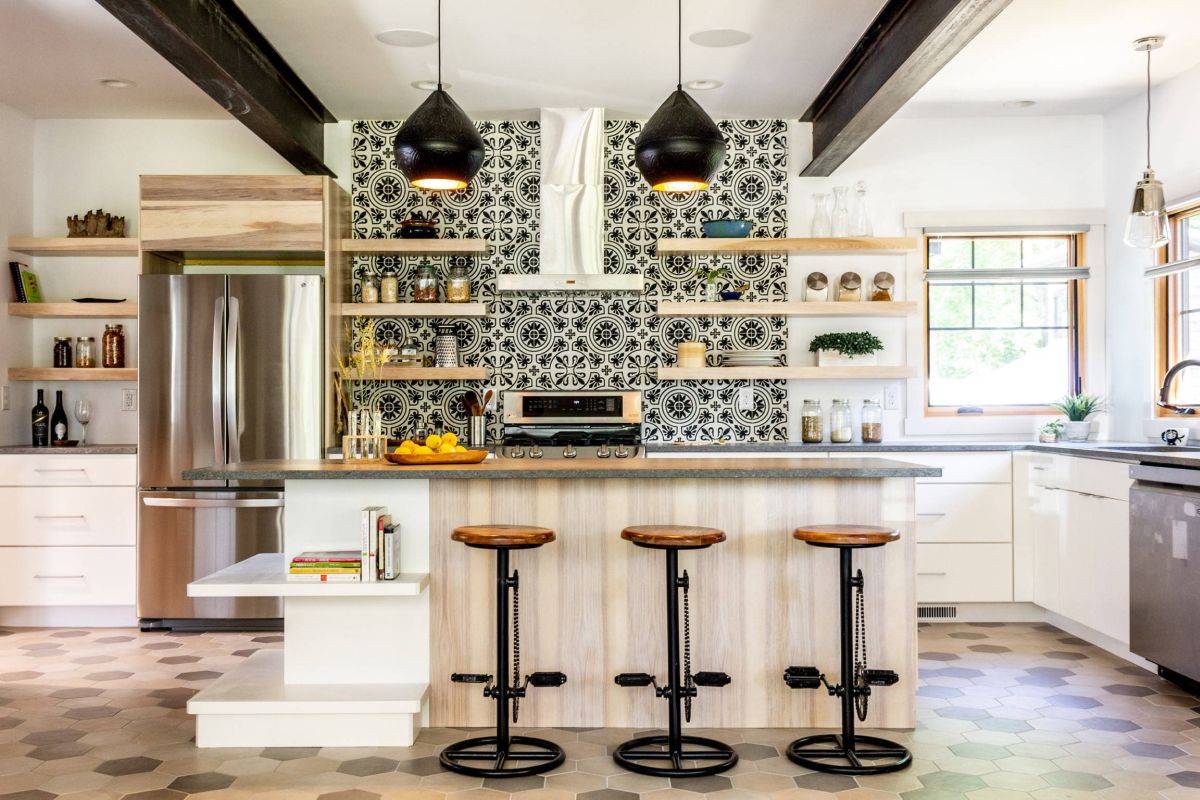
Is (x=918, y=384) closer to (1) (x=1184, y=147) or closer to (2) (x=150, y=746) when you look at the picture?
(1) (x=1184, y=147)

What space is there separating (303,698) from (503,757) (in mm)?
729

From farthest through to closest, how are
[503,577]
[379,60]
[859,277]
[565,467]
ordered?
1. [859,277]
2. [379,60]
3. [565,467]
4. [503,577]

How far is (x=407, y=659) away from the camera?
12.2 ft

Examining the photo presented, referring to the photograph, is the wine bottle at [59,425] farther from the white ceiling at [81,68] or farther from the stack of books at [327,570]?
the stack of books at [327,570]

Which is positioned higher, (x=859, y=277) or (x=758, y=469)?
(x=859, y=277)

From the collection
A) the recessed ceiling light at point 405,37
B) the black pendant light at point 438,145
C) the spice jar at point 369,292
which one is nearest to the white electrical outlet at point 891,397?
the spice jar at point 369,292

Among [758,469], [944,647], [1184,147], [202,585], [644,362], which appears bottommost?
[944,647]

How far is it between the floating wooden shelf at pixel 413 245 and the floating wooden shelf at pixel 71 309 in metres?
1.23

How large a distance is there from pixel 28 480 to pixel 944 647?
15.1ft

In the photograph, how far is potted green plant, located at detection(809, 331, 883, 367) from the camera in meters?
5.82

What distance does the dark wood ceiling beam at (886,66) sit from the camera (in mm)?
3703

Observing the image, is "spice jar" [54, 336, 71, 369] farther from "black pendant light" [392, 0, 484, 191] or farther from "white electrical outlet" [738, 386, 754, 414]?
"white electrical outlet" [738, 386, 754, 414]

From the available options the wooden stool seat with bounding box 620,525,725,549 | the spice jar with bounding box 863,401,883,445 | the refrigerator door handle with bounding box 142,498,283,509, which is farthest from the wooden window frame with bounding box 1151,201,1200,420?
the refrigerator door handle with bounding box 142,498,283,509

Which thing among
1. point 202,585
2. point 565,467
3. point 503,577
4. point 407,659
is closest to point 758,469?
point 565,467
